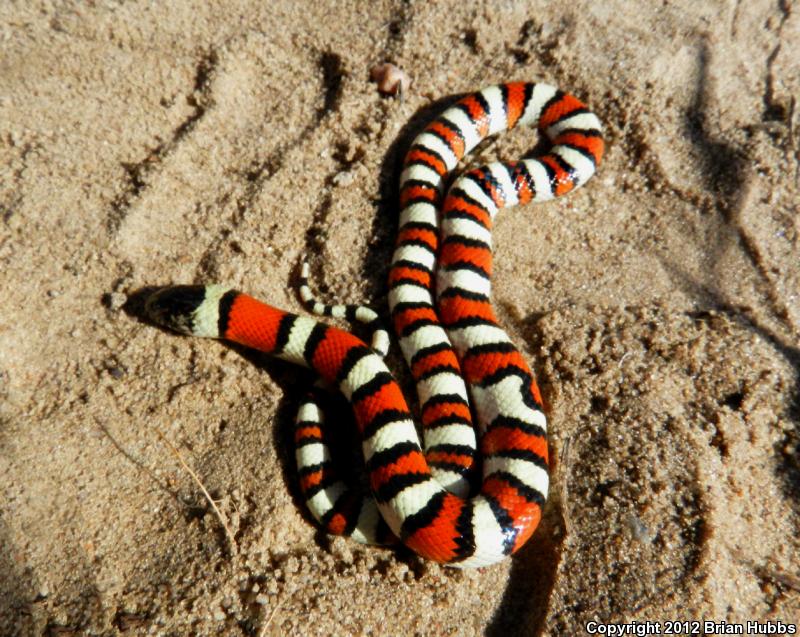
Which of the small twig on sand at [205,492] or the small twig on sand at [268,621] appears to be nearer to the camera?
the small twig on sand at [268,621]

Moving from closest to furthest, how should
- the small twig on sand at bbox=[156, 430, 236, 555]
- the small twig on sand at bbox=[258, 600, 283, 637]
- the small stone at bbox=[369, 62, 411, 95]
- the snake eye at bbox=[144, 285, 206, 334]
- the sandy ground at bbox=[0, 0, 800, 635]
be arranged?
the small twig on sand at bbox=[258, 600, 283, 637], the sandy ground at bbox=[0, 0, 800, 635], the small twig on sand at bbox=[156, 430, 236, 555], the snake eye at bbox=[144, 285, 206, 334], the small stone at bbox=[369, 62, 411, 95]

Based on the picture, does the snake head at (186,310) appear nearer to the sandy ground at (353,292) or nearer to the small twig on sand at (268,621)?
the sandy ground at (353,292)

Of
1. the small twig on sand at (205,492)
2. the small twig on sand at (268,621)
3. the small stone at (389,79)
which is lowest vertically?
the small twig on sand at (268,621)

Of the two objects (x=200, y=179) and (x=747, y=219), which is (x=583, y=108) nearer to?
(x=747, y=219)

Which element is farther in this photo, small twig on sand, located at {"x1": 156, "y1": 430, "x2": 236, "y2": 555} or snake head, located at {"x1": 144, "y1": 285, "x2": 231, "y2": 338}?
snake head, located at {"x1": 144, "y1": 285, "x2": 231, "y2": 338}

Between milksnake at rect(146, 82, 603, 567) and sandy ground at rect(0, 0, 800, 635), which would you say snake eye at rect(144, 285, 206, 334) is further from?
sandy ground at rect(0, 0, 800, 635)

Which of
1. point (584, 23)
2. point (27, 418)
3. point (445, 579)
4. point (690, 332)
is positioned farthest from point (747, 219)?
point (27, 418)

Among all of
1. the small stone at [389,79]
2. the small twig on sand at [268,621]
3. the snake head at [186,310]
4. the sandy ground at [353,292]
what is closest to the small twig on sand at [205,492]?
the sandy ground at [353,292]

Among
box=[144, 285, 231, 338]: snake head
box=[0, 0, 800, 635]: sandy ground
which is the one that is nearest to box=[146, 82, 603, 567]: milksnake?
box=[144, 285, 231, 338]: snake head
